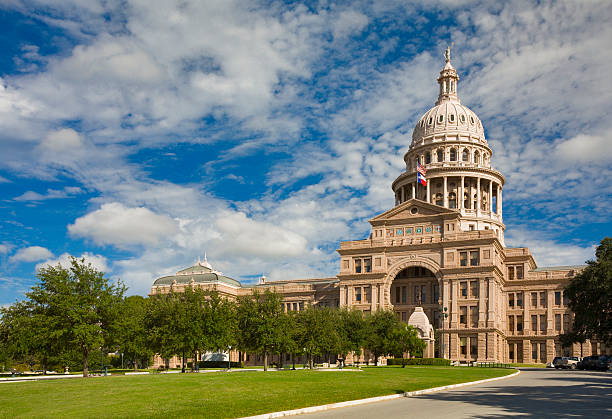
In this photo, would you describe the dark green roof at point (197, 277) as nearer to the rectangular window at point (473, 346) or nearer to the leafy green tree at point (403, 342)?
the rectangular window at point (473, 346)

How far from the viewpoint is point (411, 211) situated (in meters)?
98.5

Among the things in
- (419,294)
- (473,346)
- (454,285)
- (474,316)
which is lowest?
(473,346)

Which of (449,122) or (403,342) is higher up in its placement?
(449,122)

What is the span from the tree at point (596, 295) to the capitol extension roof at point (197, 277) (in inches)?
2646

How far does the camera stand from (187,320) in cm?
5653

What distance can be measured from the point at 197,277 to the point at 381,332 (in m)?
51.9

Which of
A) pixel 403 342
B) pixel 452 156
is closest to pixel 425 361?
pixel 403 342

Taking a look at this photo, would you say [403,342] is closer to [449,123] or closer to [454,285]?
[454,285]

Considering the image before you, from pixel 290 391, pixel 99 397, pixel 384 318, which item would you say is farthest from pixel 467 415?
pixel 384 318

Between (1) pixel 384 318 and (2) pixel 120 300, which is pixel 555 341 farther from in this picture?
(2) pixel 120 300

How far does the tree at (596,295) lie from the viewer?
58656mm

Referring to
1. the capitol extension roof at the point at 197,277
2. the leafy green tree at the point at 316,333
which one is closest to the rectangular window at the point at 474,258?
the leafy green tree at the point at 316,333

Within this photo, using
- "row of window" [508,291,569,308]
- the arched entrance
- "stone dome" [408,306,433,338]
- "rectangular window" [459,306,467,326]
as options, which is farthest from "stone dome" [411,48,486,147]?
"stone dome" [408,306,433,338]

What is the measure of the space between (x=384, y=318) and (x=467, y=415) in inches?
2216
